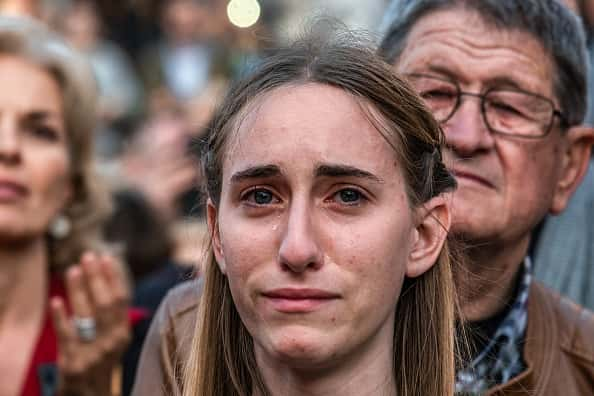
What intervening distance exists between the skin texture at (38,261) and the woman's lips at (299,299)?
219 cm

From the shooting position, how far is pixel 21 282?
5137 mm

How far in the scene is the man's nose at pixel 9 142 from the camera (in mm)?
4852

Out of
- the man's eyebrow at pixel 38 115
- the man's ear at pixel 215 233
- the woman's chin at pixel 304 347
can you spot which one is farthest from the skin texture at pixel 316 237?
the man's eyebrow at pixel 38 115

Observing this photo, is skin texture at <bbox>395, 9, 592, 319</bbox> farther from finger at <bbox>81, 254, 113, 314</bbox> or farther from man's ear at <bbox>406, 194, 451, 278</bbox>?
finger at <bbox>81, 254, 113, 314</bbox>

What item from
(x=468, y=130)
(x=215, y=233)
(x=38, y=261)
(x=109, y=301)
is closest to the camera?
(x=215, y=233)

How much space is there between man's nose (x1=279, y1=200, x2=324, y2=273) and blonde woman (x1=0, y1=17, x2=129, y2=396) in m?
2.23

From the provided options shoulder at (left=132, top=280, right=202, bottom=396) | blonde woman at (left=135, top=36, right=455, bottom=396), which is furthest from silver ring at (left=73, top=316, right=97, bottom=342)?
blonde woman at (left=135, top=36, right=455, bottom=396)

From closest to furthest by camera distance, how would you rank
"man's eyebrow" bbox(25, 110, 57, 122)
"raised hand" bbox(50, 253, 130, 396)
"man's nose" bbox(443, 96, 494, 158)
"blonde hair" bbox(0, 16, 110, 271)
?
"man's nose" bbox(443, 96, 494, 158) → "raised hand" bbox(50, 253, 130, 396) → "man's eyebrow" bbox(25, 110, 57, 122) → "blonde hair" bbox(0, 16, 110, 271)

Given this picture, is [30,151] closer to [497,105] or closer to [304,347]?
[497,105]

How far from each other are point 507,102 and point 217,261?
3.91 ft

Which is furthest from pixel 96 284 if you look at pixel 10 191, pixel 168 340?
pixel 168 340

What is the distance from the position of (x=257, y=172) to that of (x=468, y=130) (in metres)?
1.05

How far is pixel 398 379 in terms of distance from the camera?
301cm

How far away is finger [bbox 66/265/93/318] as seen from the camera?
489 cm
